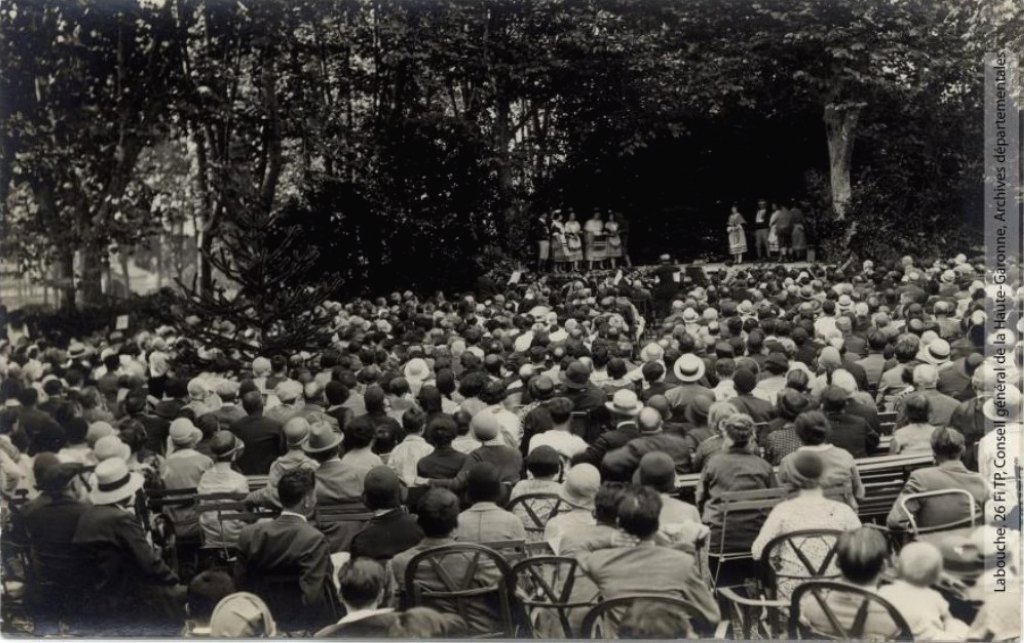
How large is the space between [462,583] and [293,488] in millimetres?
1214

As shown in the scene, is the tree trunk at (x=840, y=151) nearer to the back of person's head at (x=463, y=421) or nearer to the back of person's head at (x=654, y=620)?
the back of person's head at (x=463, y=421)

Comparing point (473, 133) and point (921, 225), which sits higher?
point (473, 133)

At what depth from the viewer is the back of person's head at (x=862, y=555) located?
14.8 ft

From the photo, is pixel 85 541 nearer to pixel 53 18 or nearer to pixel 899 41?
pixel 53 18

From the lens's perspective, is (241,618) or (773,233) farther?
(773,233)

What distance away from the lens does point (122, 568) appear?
242 inches

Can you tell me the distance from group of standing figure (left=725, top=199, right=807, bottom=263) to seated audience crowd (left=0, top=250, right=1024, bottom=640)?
→ 12.0 meters

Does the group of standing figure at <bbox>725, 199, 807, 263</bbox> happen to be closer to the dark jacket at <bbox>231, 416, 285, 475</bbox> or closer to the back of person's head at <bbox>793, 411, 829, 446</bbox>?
the dark jacket at <bbox>231, 416, 285, 475</bbox>

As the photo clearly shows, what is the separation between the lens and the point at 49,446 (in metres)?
8.04

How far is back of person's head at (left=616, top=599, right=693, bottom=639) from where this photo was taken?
15.7 feet

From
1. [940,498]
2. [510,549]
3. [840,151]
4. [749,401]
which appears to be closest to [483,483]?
[510,549]

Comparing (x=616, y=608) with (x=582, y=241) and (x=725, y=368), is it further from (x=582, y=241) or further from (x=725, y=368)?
(x=582, y=241)

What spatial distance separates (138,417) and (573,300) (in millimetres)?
10633

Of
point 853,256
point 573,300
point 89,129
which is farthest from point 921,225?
point 89,129
